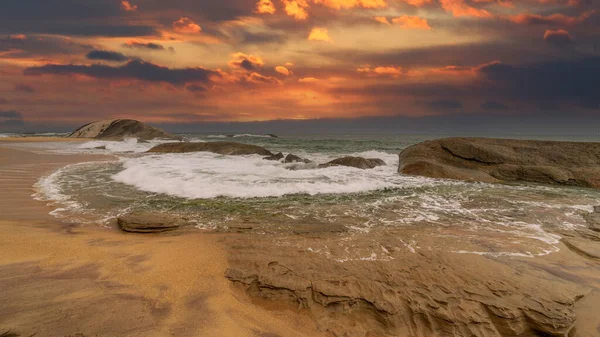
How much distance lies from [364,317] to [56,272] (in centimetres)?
318

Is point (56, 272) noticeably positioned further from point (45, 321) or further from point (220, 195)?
point (220, 195)

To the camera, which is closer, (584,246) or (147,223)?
(584,246)

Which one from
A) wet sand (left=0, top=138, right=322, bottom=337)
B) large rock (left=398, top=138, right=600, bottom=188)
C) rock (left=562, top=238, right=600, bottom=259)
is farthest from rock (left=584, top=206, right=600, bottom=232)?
wet sand (left=0, top=138, right=322, bottom=337)

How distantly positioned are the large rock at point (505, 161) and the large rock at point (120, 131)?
28.9 m

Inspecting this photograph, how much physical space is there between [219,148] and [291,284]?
1613 centimetres

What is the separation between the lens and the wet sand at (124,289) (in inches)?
97.1

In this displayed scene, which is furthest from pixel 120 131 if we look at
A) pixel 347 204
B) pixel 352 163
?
pixel 347 204

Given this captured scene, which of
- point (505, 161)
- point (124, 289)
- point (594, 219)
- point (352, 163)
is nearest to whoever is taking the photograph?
point (124, 289)

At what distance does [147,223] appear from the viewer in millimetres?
4785

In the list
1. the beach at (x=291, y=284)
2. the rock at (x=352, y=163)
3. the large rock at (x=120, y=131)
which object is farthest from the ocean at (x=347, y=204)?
the large rock at (x=120, y=131)

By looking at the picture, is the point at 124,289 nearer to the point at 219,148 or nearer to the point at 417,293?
the point at 417,293

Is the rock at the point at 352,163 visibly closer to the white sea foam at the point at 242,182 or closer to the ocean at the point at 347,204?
the white sea foam at the point at 242,182

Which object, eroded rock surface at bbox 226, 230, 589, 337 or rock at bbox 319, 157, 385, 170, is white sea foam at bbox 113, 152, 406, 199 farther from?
eroded rock surface at bbox 226, 230, 589, 337

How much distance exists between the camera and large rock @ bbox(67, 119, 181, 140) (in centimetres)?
3303
